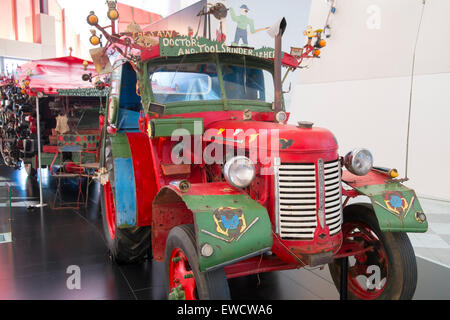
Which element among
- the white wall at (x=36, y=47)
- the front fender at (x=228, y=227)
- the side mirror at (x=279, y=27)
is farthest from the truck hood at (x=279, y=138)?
the white wall at (x=36, y=47)

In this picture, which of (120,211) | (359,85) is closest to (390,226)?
(120,211)

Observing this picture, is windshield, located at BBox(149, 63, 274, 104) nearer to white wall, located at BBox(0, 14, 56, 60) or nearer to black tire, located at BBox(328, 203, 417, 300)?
black tire, located at BBox(328, 203, 417, 300)

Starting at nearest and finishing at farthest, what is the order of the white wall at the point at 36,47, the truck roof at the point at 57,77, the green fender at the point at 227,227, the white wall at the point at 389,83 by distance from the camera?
the green fender at the point at 227,227, the white wall at the point at 389,83, the truck roof at the point at 57,77, the white wall at the point at 36,47

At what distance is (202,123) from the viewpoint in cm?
296

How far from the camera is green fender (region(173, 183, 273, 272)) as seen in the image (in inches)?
78.7

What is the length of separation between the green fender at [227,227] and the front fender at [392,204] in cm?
89

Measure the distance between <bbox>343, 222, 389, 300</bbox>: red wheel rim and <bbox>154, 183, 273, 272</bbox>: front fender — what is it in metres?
1.12

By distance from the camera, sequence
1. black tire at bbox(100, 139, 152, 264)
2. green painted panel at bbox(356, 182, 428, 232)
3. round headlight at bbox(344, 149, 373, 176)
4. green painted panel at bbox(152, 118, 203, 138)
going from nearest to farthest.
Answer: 1. green painted panel at bbox(356, 182, 428, 232)
2. round headlight at bbox(344, 149, 373, 176)
3. green painted panel at bbox(152, 118, 203, 138)
4. black tire at bbox(100, 139, 152, 264)

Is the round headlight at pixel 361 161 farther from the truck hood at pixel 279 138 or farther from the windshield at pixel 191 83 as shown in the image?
the windshield at pixel 191 83

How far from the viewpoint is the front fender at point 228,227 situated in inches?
78.8

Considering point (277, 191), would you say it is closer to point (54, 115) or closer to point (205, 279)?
point (205, 279)

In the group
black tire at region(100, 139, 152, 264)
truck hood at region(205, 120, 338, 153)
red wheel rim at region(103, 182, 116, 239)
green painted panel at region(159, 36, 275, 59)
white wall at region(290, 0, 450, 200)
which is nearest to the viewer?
truck hood at region(205, 120, 338, 153)

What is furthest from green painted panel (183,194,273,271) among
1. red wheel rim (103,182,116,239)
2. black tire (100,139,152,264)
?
red wheel rim (103,182,116,239)
